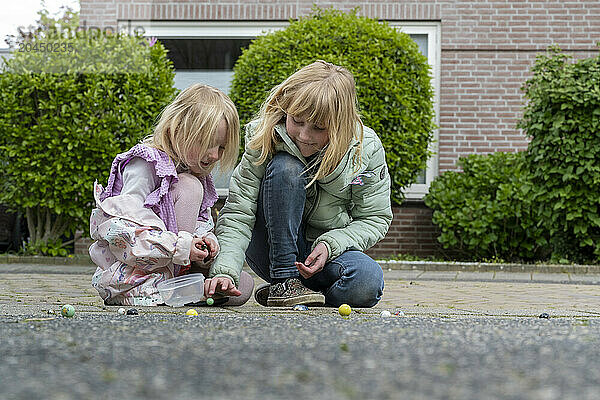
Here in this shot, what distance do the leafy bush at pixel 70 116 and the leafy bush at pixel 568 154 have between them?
10.6 feet

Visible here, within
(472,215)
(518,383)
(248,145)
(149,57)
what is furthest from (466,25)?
(518,383)

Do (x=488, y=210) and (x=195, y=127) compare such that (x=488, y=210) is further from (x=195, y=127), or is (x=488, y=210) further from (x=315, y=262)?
(x=195, y=127)

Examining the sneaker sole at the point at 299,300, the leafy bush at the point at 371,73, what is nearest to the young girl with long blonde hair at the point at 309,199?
the sneaker sole at the point at 299,300

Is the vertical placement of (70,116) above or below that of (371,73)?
below

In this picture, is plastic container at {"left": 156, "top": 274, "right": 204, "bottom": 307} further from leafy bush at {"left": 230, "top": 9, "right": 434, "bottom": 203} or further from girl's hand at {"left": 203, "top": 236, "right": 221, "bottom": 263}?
leafy bush at {"left": 230, "top": 9, "right": 434, "bottom": 203}

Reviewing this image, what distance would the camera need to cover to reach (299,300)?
110 inches

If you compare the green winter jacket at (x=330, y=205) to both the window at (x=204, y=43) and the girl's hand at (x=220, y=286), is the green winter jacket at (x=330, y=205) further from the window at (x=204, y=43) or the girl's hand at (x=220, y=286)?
the window at (x=204, y=43)

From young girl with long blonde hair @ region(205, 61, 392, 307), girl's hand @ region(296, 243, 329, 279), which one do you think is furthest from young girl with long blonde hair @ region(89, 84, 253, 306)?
girl's hand @ region(296, 243, 329, 279)

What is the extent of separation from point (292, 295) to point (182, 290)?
0.42m

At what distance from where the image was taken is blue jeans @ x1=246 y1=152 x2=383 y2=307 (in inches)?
111

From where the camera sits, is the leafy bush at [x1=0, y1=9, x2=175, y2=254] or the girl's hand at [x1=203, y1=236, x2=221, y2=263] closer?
the girl's hand at [x1=203, y1=236, x2=221, y2=263]

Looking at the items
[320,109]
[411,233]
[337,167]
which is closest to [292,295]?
[337,167]

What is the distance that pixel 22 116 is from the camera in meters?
6.22

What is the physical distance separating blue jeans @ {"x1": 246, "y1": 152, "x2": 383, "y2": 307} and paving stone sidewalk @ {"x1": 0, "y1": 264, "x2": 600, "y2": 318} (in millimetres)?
112
